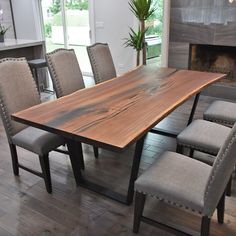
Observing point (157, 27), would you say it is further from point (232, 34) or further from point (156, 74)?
point (156, 74)

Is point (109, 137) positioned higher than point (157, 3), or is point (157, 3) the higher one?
point (157, 3)

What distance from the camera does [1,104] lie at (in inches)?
84.8

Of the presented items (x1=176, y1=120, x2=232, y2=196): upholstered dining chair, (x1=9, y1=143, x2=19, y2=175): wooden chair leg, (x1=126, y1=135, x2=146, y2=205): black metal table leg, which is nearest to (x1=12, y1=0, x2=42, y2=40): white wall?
(x1=9, y1=143, x2=19, y2=175): wooden chair leg

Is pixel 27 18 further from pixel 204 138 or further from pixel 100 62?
pixel 204 138

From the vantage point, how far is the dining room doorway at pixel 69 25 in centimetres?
609

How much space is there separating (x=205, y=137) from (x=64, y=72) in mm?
1412

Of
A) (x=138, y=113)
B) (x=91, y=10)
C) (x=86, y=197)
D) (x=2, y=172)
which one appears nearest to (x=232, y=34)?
(x=91, y=10)

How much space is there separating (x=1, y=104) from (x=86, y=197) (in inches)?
39.0

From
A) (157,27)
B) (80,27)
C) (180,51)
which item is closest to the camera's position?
(180,51)

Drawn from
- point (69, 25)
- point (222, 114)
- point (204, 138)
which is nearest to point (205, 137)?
point (204, 138)

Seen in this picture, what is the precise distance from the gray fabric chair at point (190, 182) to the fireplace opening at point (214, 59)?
3.46 metres

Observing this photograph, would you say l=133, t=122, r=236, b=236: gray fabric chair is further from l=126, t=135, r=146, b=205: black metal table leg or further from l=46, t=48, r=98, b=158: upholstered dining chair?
l=46, t=48, r=98, b=158: upholstered dining chair

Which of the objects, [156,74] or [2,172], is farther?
[156,74]

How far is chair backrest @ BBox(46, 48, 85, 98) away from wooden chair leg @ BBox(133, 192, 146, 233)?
1.29 m
